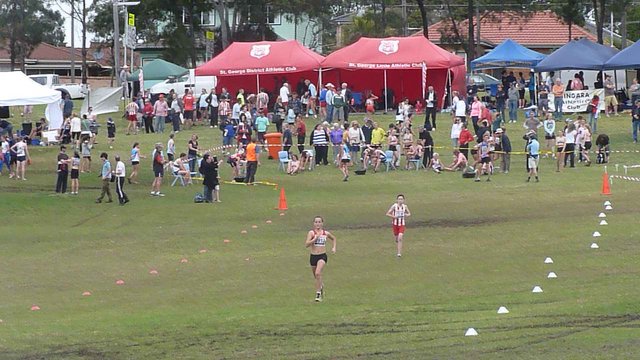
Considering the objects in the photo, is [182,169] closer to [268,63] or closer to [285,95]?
[285,95]

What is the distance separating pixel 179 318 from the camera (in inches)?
782

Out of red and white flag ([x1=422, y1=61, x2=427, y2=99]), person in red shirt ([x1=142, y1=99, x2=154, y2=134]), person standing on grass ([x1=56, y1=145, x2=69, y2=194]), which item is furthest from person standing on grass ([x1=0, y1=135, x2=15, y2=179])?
red and white flag ([x1=422, y1=61, x2=427, y2=99])

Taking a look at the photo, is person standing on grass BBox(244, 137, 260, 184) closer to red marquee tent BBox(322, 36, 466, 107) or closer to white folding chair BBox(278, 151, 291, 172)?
white folding chair BBox(278, 151, 291, 172)

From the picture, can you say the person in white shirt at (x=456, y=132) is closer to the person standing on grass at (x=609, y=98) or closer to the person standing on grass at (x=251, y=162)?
the person standing on grass at (x=251, y=162)

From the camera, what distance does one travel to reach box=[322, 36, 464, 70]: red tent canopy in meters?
50.6

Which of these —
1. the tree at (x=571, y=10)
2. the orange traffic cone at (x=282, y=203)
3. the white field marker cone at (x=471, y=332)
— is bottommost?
the white field marker cone at (x=471, y=332)

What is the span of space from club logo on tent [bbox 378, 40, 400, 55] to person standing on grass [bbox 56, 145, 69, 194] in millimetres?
18267

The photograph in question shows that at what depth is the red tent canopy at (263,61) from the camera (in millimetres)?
52219

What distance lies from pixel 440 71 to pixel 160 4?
2353 centimetres

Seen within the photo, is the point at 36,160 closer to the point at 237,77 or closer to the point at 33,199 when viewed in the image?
the point at 33,199

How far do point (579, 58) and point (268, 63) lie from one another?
1339cm

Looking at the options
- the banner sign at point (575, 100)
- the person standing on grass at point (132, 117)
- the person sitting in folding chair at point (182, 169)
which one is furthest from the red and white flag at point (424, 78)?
the person sitting in folding chair at point (182, 169)

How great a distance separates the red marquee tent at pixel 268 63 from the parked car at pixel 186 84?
550 cm

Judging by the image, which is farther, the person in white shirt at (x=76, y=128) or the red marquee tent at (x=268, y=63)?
the red marquee tent at (x=268, y=63)
